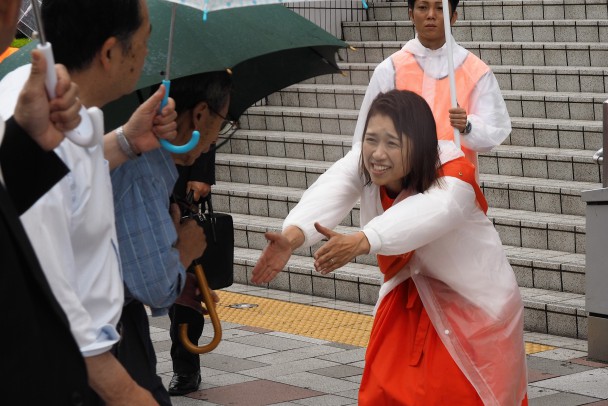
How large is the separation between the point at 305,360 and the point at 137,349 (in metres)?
3.95

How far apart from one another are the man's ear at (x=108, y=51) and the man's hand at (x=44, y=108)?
677 mm

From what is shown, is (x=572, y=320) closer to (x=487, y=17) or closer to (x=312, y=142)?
(x=312, y=142)

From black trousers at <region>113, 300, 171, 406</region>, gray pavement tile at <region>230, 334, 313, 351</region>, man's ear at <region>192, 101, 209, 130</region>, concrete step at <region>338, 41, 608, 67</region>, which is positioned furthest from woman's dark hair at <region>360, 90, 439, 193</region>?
concrete step at <region>338, 41, 608, 67</region>

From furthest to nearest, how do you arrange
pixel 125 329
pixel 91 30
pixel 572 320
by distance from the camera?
pixel 572 320
pixel 125 329
pixel 91 30

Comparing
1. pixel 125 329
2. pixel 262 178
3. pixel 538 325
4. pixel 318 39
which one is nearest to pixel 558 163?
pixel 538 325

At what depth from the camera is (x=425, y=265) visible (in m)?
4.36

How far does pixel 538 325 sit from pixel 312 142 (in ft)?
12.0

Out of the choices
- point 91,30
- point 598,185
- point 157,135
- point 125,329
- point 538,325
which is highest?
point 91,30

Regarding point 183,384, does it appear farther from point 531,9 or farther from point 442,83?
point 531,9

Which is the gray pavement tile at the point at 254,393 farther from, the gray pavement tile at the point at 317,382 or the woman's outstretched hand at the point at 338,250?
the woman's outstretched hand at the point at 338,250

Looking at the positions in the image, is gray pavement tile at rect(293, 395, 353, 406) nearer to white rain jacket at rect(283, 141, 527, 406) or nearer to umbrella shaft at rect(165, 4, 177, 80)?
white rain jacket at rect(283, 141, 527, 406)

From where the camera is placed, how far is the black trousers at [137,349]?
3207mm

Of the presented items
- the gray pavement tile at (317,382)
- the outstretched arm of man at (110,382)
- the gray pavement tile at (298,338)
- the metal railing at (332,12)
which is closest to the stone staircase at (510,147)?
the metal railing at (332,12)

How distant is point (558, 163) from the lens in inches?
353
